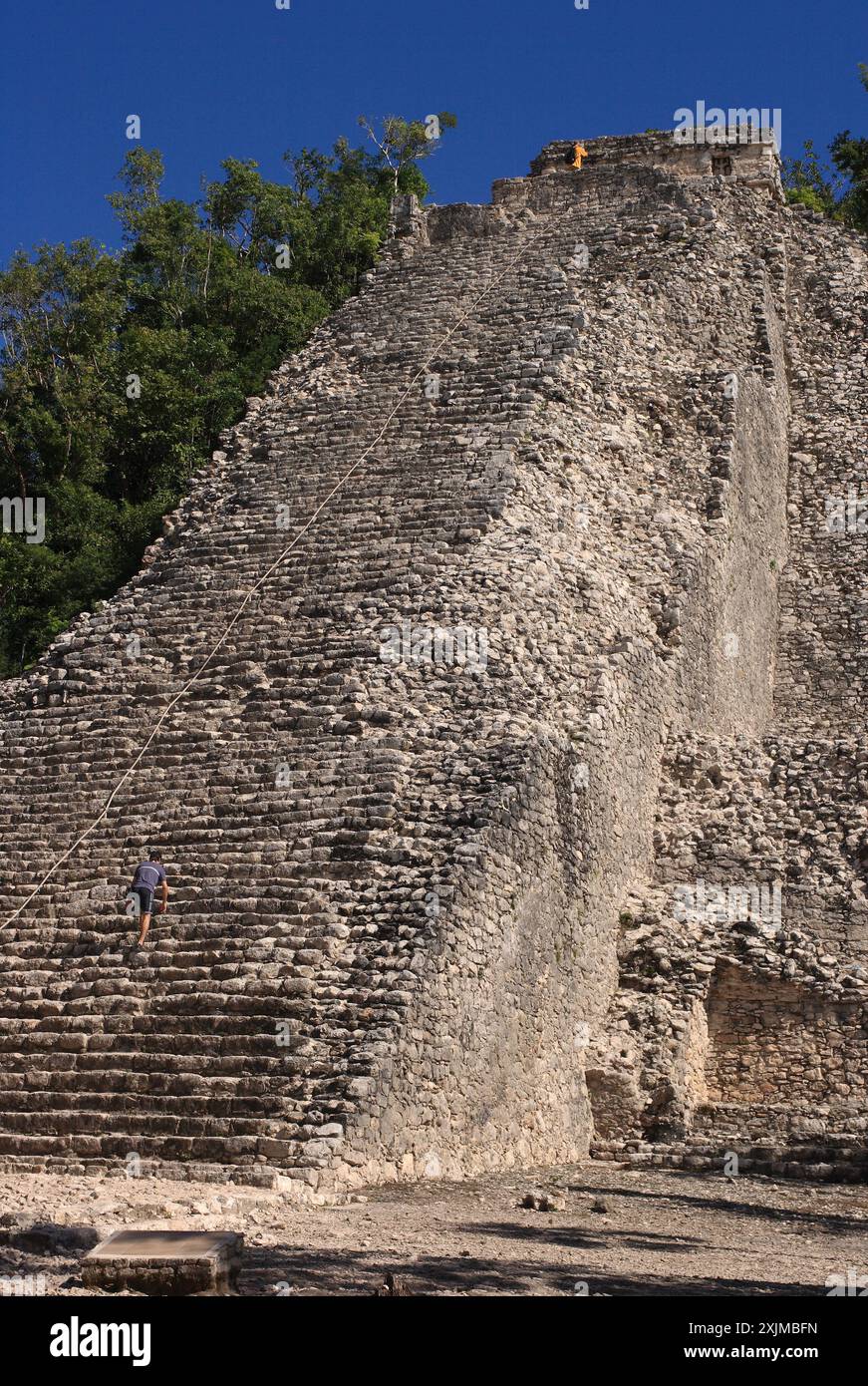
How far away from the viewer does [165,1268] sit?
252 inches

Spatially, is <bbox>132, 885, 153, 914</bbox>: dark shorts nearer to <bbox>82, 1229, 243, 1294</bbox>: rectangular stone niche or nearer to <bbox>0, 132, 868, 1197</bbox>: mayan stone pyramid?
<bbox>0, 132, 868, 1197</bbox>: mayan stone pyramid

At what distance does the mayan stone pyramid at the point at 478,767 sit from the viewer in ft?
35.7

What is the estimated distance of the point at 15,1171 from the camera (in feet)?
33.3

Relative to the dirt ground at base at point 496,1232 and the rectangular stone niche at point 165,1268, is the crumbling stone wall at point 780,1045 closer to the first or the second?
the dirt ground at base at point 496,1232

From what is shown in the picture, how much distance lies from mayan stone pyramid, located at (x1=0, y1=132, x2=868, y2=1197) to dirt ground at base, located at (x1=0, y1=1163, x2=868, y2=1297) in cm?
53

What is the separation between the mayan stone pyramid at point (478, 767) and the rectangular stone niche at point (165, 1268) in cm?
284

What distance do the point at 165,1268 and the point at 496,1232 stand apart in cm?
250

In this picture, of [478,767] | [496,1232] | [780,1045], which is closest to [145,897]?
[478,767]

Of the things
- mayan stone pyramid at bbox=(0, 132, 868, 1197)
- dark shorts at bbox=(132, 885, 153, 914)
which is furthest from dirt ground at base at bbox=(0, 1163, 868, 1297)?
dark shorts at bbox=(132, 885, 153, 914)

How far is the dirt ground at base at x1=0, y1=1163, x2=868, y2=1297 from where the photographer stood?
707cm

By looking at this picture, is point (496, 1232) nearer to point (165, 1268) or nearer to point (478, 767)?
point (165, 1268)

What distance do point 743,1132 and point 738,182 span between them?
14.2m
